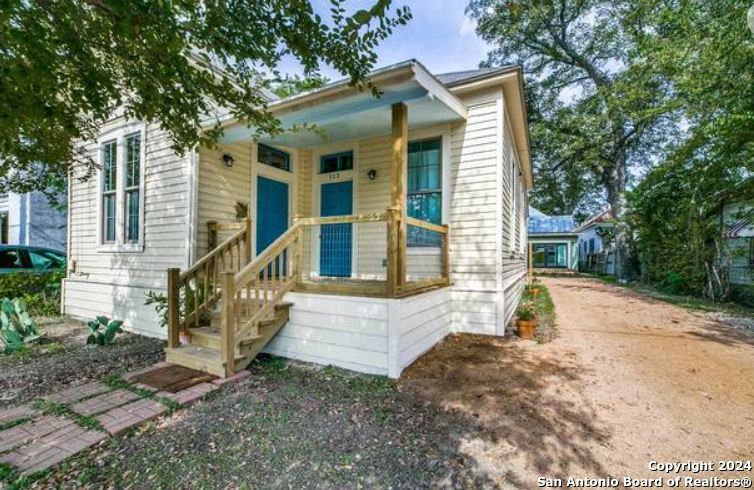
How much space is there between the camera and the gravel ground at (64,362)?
3771mm

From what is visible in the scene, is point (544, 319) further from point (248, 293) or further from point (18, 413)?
point (18, 413)

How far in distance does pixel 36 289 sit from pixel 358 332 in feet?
29.2

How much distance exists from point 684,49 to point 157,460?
48.9 feet

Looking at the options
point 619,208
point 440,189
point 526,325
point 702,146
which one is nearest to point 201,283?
point 440,189

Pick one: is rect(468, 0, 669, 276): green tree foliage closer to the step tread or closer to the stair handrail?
the stair handrail

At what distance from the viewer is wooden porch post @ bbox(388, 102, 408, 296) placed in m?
4.09

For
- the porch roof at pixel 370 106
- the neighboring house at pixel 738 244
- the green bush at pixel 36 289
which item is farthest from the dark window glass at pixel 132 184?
the neighboring house at pixel 738 244

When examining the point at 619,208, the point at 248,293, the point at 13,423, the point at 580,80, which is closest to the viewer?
the point at 13,423

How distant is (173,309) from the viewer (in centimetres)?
441

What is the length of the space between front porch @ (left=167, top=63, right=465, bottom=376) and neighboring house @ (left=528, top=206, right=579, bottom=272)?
21603 mm

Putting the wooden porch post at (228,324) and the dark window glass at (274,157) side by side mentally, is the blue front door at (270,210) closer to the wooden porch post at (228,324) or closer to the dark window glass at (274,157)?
the dark window glass at (274,157)

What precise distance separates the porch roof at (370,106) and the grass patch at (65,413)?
3.85 m

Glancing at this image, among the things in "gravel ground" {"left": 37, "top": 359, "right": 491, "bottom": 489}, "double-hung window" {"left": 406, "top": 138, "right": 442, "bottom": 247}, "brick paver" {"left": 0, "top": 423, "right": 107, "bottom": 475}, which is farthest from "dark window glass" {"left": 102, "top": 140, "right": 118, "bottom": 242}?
"double-hung window" {"left": 406, "top": 138, "right": 442, "bottom": 247}

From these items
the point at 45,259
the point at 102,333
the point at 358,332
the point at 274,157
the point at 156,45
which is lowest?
the point at 102,333
